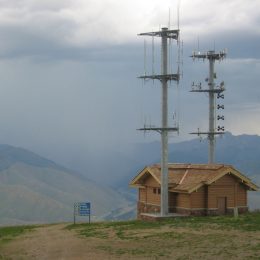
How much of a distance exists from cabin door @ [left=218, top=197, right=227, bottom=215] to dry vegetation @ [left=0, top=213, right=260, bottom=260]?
534 centimetres

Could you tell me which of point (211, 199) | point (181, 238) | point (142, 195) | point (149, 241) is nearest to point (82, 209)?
point (142, 195)

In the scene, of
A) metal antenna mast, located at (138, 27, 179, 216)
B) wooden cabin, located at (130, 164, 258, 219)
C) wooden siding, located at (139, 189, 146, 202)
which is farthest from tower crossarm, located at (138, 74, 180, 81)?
wooden siding, located at (139, 189, 146, 202)

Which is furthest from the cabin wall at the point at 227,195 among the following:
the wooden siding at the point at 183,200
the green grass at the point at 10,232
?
the green grass at the point at 10,232

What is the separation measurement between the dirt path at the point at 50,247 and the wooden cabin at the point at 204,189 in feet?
37.9

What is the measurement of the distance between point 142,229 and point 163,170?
29.3 ft

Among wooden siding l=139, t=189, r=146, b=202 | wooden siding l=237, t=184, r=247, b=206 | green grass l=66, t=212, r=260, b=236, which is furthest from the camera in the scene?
wooden siding l=139, t=189, r=146, b=202

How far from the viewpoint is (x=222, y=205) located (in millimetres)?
50688

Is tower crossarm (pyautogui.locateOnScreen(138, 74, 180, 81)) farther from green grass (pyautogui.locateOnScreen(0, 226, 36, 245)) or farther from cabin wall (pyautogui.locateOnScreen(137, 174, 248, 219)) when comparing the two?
green grass (pyautogui.locateOnScreen(0, 226, 36, 245))

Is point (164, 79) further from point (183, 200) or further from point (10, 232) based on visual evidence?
point (10, 232)

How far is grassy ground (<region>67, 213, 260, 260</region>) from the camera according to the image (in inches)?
1161

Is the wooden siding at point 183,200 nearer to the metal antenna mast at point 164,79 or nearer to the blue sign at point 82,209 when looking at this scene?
the metal antenna mast at point 164,79

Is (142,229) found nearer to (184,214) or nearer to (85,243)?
(85,243)

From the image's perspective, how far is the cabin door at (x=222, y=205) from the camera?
165 ft

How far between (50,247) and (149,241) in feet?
19.9
